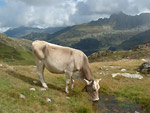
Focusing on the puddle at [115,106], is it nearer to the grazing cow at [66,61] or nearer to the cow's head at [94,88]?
the cow's head at [94,88]

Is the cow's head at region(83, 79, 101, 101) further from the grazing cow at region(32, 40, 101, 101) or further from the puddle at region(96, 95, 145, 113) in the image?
the puddle at region(96, 95, 145, 113)

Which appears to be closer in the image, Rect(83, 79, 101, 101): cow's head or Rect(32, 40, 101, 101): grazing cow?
Rect(83, 79, 101, 101): cow's head

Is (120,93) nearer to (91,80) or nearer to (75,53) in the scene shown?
(91,80)

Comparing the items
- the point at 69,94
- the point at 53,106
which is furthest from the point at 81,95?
the point at 53,106

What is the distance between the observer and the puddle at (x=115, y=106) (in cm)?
1308

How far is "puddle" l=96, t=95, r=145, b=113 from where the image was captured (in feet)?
42.9

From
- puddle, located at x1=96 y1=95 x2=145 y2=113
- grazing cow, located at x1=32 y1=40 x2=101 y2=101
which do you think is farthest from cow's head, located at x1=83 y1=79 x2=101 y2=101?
puddle, located at x1=96 y1=95 x2=145 y2=113

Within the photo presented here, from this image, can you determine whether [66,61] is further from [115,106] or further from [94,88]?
[115,106]

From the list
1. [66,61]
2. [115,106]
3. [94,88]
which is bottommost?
[115,106]

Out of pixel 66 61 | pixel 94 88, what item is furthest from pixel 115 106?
pixel 66 61

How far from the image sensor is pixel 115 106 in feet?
46.1

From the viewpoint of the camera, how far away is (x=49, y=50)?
14812 mm

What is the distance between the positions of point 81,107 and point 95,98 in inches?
76.0

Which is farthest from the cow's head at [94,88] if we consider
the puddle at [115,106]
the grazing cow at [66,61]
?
the puddle at [115,106]
